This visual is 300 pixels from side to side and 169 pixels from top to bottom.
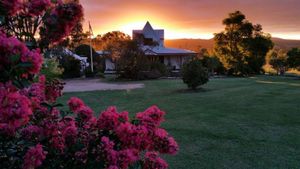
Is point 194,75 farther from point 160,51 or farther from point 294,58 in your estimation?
point 160,51

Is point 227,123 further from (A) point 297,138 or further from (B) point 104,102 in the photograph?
(B) point 104,102

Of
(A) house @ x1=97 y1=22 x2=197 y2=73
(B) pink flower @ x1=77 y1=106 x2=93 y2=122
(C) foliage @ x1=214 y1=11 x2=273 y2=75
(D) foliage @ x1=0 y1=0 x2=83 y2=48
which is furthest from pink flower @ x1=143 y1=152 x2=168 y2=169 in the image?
(A) house @ x1=97 y1=22 x2=197 y2=73

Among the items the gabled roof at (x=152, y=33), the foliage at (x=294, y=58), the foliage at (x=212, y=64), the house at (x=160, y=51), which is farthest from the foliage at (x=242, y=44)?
the gabled roof at (x=152, y=33)

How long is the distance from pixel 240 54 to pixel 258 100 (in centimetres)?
2191

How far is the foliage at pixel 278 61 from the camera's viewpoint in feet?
99.6

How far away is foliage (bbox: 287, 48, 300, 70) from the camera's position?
27578 mm

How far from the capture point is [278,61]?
30922mm

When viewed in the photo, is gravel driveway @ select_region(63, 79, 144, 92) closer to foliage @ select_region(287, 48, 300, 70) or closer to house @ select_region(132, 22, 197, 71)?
house @ select_region(132, 22, 197, 71)

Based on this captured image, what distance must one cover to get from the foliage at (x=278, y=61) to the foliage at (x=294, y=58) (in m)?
1.19

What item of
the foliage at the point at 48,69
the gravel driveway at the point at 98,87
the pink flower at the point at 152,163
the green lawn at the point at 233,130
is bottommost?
the green lawn at the point at 233,130

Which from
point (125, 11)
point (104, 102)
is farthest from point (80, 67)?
point (104, 102)

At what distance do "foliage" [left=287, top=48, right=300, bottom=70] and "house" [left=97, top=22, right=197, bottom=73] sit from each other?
374 inches

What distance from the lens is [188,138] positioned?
6.26 metres

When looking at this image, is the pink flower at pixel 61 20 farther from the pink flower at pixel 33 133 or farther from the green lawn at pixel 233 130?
the green lawn at pixel 233 130
